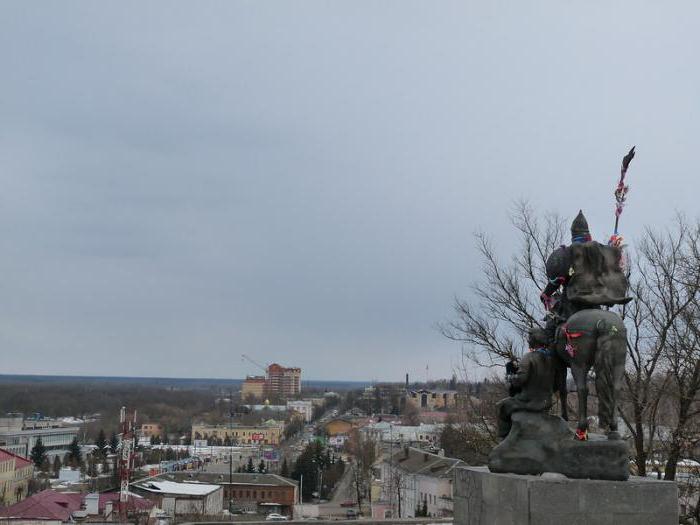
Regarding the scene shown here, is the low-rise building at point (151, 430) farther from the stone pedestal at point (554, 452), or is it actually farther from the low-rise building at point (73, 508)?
the stone pedestal at point (554, 452)

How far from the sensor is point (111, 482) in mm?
65250

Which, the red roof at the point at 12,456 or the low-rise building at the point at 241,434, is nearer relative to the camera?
the red roof at the point at 12,456

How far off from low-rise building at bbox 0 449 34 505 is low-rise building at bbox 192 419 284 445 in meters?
64.1

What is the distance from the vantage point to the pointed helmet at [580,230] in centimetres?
729

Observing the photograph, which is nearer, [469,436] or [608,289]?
[608,289]

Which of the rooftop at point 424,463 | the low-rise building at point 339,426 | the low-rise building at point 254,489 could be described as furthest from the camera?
the low-rise building at point 339,426

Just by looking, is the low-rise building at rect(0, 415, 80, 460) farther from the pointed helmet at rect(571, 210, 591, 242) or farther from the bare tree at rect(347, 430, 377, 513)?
the pointed helmet at rect(571, 210, 591, 242)

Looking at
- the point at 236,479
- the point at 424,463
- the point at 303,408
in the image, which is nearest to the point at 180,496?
the point at 236,479

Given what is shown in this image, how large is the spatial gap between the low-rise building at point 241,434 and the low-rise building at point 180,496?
79.0 m

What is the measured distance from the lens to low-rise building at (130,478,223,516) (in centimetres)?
4825

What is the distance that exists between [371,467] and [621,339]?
71.0 m

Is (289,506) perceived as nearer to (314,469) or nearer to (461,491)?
(314,469)

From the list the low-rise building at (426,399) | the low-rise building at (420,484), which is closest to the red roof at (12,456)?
the low-rise building at (420,484)

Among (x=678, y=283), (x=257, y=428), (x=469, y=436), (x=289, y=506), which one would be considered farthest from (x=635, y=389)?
(x=257, y=428)
